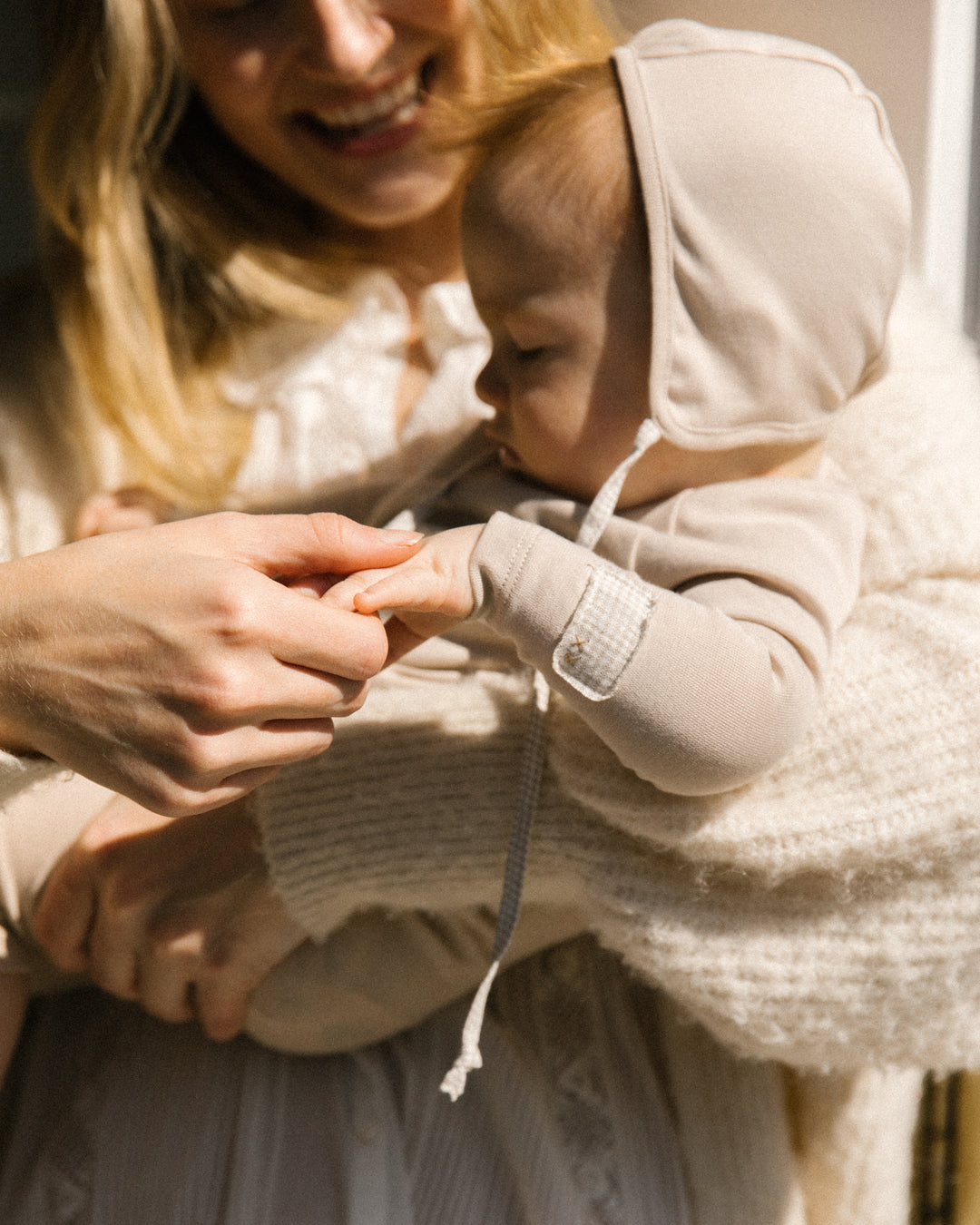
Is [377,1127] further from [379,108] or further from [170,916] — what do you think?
[379,108]

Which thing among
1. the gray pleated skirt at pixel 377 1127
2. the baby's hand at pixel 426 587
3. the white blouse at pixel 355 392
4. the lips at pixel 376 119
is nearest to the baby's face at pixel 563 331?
the baby's hand at pixel 426 587

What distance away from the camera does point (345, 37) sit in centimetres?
112

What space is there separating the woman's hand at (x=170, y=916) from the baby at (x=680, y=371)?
1.08 ft

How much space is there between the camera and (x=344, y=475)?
1233 mm

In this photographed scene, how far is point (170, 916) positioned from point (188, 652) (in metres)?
0.40

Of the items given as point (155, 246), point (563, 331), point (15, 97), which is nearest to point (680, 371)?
point (563, 331)

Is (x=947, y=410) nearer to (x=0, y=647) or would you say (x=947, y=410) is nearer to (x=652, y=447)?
(x=652, y=447)

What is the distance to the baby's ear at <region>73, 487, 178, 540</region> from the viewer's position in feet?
3.85

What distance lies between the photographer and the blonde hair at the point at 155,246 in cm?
127

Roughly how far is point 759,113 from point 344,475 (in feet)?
2.02

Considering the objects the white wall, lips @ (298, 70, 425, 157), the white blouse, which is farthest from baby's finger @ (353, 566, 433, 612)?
the white wall

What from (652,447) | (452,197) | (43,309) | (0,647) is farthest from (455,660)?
(43,309)

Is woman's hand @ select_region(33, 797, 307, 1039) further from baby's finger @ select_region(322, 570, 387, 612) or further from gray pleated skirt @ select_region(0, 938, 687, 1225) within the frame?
baby's finger @ select_region(322, 570, 387, 612)

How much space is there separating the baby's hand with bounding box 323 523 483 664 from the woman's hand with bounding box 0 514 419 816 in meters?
0.02
